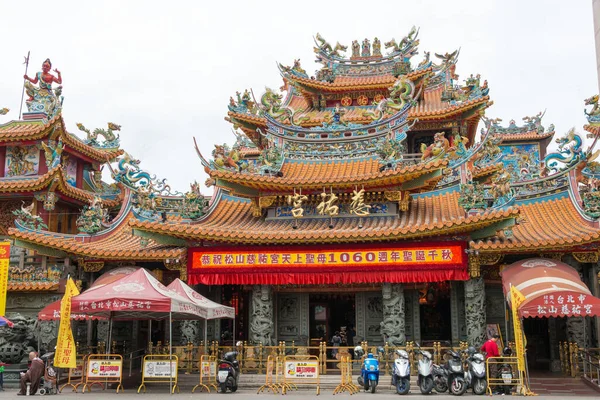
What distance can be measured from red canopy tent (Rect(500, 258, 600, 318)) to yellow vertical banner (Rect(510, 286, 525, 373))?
4.5 inches

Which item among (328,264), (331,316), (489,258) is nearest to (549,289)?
(489,258)

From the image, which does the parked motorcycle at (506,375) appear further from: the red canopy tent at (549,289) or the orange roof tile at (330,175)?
the orange roof tile at (330,175)

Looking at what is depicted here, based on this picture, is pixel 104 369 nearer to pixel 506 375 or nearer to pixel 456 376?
pixel 456 376

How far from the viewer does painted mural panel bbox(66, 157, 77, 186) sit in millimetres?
22453

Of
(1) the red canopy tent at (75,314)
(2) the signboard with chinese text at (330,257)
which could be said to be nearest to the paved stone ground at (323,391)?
(1) the red canopy tent at (75,314)

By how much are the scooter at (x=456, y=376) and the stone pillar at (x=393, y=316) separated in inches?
97.4

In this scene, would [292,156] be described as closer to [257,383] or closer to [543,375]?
[257,383]

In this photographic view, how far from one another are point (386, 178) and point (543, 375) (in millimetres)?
6431

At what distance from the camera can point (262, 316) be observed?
1573cm

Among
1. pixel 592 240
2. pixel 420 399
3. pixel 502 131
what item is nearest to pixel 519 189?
pixel 592 240

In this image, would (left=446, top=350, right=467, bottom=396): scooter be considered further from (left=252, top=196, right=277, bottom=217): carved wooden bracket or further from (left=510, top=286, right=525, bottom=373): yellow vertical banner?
(left=252, top=196, right=277, bottom=217): carved wooden bracket

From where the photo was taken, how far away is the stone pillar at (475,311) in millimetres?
14648

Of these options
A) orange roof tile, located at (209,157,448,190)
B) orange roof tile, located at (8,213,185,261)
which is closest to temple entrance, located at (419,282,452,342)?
orange roof tile, located at (209,157,448,190)

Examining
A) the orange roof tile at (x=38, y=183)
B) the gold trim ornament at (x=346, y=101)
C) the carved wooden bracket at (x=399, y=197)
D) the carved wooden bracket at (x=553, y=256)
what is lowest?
the carved wooden bracket at (x=553, y=256)
